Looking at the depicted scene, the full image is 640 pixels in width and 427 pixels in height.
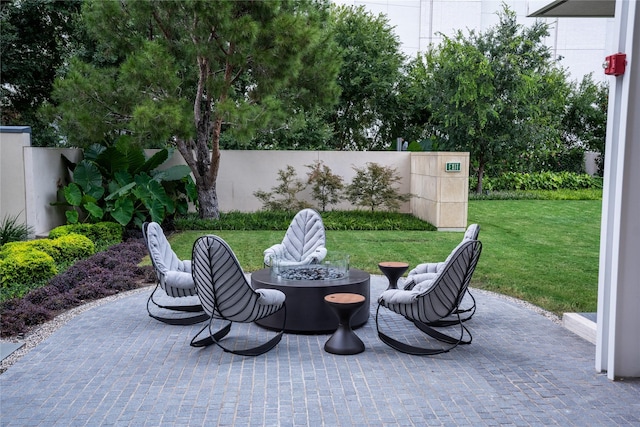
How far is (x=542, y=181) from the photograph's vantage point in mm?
21219

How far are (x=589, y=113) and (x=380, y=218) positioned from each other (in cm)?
1266

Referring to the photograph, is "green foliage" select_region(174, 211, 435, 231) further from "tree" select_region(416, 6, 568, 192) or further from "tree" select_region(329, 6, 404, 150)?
"tree" select_region(329, 6, 404, 150)

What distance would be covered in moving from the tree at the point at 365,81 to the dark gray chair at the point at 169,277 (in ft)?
53.2

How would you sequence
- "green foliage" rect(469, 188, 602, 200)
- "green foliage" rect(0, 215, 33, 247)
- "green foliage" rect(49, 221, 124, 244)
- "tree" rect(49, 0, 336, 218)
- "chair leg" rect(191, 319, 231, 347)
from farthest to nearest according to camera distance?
"green foliage" rect(469, 188, 602, 200) < "tree" rect(49, 0, 336, 218) < "green foliage" rect(49, 221, 124, 244) < "green foliage" rect(0, 215, 33, 247) < "chair leg" rect(191, 319, 231, 347)

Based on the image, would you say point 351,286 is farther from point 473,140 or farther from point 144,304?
point 473,140

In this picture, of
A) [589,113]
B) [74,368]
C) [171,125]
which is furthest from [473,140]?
[74,368]

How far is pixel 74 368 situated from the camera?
4.93 meters

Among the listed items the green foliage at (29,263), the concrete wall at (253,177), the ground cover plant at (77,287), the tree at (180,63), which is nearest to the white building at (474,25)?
the concrete wall at (253,177)

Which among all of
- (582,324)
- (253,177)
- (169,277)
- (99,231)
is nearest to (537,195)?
(253,177)

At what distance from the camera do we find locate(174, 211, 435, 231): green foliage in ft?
44.2

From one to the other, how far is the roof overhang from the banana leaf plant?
25.9ft

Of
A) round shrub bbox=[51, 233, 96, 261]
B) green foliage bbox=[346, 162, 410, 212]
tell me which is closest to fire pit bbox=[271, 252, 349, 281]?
round shrub bbox=[51, 233, 96, 261]

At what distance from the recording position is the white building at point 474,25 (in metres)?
26.7

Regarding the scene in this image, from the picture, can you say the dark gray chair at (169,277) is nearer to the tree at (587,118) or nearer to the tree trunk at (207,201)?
the tree trunk at (207,201)
